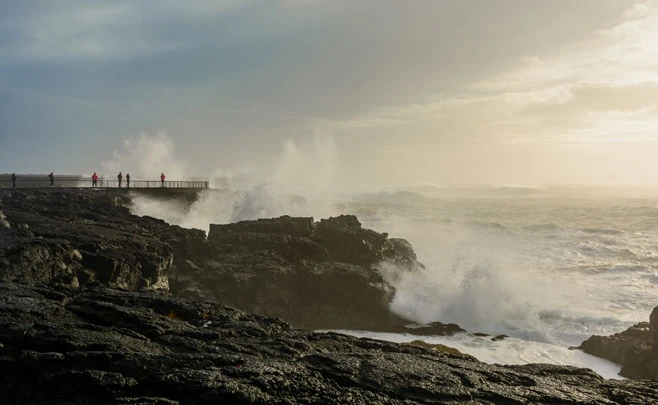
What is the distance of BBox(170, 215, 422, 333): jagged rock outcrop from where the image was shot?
55.3 ft

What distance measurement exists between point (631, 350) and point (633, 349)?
0.19 ft

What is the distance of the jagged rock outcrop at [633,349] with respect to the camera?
12.5m

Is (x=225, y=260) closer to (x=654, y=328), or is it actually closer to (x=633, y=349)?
(x=633, y=349)

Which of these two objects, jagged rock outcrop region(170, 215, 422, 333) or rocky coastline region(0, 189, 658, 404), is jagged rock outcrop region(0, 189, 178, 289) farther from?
jagged rock outcrop region(170, 215, 422, 333)

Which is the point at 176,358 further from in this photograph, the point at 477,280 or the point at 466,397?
the point at 477,280

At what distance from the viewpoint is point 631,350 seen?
1330cm

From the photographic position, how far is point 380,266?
22.1 meters

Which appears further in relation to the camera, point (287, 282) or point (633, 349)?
point (287, 282)

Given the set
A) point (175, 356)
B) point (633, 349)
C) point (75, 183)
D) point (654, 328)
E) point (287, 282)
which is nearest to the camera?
point (175, 356)

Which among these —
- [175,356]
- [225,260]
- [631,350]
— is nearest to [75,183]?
[225,260]

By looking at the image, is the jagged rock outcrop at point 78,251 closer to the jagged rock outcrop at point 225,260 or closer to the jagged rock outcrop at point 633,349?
the jagged rock outcrop at point 225,260

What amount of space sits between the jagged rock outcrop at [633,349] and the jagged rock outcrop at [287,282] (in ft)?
→ 15.8

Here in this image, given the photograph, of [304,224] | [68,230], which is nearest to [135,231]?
[68,230]

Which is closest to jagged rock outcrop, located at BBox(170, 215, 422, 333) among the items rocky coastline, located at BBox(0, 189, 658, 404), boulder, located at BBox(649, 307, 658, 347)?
rocky coastline, located at BBox(0, 189, 658, 404)
